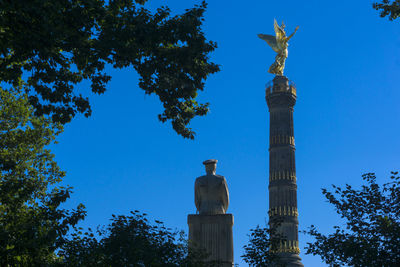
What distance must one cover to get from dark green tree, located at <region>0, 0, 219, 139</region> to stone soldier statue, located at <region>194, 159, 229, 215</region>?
11.4ft

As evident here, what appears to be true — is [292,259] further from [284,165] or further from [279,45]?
[279,45]

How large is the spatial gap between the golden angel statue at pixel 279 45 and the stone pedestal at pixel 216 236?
3187 cm

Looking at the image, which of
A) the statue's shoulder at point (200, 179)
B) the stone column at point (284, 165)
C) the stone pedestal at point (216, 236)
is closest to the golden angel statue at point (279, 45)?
the stone column at point (284, 165)

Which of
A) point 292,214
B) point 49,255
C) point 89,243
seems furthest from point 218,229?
point 292,214

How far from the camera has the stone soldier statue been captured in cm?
1766

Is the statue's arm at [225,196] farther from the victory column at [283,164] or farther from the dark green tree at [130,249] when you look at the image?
the victory column at [283,164]

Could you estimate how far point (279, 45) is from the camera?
48.8 meters

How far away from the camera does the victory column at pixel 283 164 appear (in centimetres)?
4128

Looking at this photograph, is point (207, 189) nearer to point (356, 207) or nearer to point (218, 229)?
point (218, 229)

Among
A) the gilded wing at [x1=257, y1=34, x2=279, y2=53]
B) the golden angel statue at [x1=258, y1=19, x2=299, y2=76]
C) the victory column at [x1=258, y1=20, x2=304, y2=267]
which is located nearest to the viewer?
the victory column at [x1=258, y1=20, x2=304, y2=267]

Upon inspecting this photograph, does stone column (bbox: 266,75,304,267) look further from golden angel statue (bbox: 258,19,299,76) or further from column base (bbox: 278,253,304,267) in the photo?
golden angel statue (bbox: 258,19,299,76)

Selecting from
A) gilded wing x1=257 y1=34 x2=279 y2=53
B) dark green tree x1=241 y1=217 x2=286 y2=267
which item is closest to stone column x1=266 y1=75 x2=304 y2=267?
gilded wing x1=257 y1=34 x2=279 y2=53

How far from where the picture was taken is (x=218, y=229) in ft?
56.3

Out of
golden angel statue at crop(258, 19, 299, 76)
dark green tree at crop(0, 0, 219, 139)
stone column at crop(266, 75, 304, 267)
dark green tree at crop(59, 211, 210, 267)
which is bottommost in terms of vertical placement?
dark green tree at crop(59, 211, 210, 267)
